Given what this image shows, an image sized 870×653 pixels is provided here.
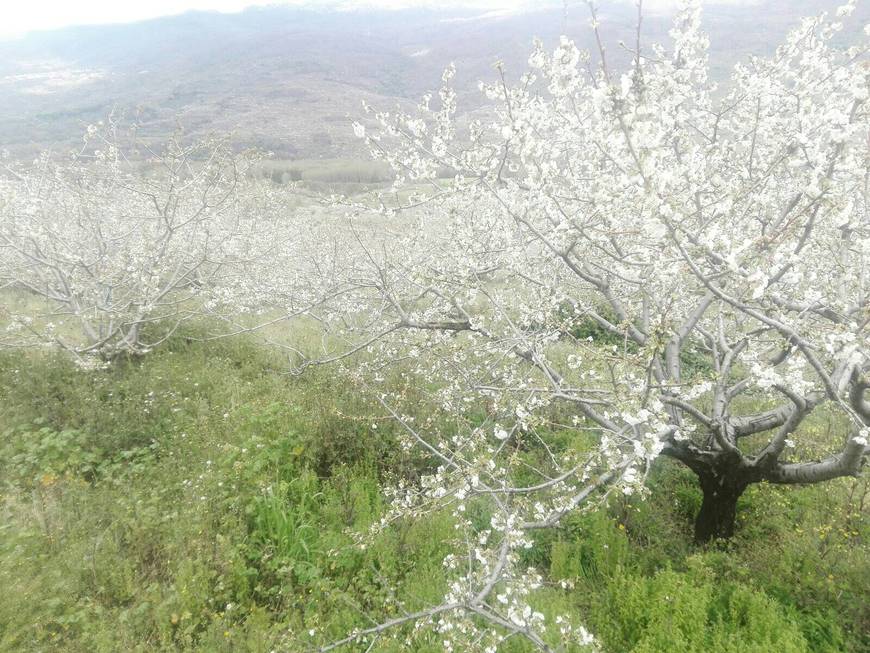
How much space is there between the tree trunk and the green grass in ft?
0.66

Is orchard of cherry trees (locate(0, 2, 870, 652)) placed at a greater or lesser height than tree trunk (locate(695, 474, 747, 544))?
greater

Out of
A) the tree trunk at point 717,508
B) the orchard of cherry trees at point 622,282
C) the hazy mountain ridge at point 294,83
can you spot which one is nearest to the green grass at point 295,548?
the tree trunk at point 717,508

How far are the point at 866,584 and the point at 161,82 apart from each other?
200196 millimetres

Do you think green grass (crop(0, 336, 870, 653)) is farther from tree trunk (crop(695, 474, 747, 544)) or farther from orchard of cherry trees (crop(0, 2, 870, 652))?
orchard of cherry trees (crop(0, 2, 870, 652))

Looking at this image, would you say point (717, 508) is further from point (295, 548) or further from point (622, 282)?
point (295, 548)

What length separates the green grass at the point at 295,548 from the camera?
3.41 m

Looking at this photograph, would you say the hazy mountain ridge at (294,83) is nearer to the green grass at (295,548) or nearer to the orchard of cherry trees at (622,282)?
the green grass at (295,548)

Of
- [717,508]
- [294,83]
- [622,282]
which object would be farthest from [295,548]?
[294,83]

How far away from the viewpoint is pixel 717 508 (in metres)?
4.26

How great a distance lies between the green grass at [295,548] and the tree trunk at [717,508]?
0.20m

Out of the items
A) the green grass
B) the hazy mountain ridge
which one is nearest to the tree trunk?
the green grass

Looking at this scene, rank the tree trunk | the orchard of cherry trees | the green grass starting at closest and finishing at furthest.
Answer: the orchard of cherry trees < the green grass < the tree trunk

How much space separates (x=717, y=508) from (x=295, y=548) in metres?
4.02

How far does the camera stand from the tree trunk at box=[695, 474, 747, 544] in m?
4.10
